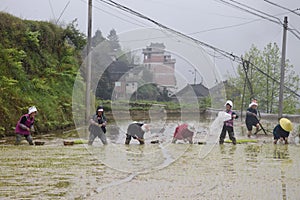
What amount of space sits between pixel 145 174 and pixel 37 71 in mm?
15465

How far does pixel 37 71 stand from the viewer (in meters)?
23.2

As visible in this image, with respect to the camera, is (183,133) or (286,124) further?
(286,124)

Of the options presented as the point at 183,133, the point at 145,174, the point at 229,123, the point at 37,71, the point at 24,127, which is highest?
the point at 37,71

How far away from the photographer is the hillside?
1889 centimetres

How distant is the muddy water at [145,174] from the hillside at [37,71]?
5.98 meters

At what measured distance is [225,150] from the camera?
46.2 feet

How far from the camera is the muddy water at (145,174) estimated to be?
712 centimetres

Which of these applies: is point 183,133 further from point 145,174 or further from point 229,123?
point 145,174

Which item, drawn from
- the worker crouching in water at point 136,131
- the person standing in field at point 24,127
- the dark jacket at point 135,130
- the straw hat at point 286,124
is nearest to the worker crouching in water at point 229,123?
the straw hat at point 286,124

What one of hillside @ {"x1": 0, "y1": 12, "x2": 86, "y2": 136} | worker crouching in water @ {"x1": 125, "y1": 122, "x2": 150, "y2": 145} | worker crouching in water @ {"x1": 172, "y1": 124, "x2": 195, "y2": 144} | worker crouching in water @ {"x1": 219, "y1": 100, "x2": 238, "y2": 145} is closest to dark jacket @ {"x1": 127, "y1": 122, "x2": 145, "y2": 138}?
worker crouching in water @ {"x1": 125, "y1": 122, "x2": 150, "y2": 145}

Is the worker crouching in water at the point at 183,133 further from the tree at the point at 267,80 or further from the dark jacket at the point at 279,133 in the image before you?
the tree at the point at 267,80

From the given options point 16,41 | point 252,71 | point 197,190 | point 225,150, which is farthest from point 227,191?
point 252,71

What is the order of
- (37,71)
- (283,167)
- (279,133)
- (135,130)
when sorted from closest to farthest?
(283,167) < (135,130) < (279,133) < (37,71)

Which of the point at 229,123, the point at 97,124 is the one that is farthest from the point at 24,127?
the point at 229,123
